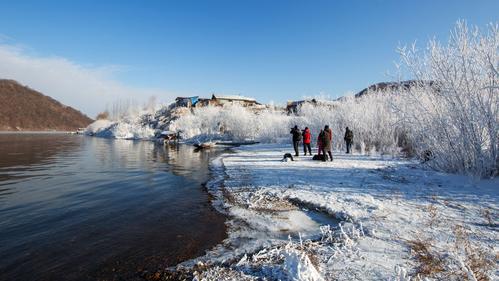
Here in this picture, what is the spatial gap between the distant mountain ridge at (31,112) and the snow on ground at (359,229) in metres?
137

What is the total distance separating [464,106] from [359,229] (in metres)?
7.00

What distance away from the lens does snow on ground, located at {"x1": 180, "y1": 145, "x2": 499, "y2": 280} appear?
13.2 feet

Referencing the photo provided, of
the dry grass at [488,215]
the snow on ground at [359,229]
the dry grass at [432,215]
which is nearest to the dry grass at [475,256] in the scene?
the snow on ground at [359,229]

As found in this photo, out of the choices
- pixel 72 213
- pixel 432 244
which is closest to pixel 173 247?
pixel 72 213

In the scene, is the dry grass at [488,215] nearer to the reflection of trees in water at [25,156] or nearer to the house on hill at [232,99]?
the reflection of trees in water at [25,156]

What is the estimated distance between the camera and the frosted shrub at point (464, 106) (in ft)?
29.3

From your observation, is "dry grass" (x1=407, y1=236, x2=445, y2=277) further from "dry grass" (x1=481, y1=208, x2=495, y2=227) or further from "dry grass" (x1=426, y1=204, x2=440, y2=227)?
"dry grass" (x1=481, y1=208, x2=495, y2=227)

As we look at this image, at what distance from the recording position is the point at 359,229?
556 cm

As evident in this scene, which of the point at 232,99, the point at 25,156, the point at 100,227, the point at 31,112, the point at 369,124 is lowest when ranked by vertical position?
the point at 100,227

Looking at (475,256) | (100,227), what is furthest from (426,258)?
(100,227)

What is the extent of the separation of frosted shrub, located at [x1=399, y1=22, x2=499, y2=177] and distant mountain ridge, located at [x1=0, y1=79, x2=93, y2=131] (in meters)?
139

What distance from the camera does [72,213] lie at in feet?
24.7

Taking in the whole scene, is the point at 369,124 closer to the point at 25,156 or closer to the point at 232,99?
the point at 25,156

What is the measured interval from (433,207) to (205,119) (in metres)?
56.2
